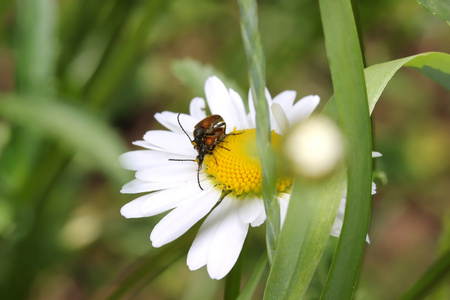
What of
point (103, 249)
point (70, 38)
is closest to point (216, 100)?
point (70, 38)

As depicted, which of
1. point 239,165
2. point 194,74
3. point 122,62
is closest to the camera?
point 239,165

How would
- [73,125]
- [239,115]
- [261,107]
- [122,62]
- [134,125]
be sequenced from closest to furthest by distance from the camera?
1. [261,107]
2. [239,115]
3. [73,125]
4. [122,62]
5. [134,125]

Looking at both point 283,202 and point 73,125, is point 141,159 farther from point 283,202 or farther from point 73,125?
point 73,125

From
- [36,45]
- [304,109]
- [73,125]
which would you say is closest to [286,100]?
[304,109]

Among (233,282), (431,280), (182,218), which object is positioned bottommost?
(431,280)

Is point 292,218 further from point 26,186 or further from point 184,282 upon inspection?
point 184,282

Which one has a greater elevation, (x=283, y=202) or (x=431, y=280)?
(x=283, y=202)

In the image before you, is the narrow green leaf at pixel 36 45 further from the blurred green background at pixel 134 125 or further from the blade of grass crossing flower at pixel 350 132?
the blade of grass crossing flower at pixel 350 132

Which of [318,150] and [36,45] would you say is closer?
[318,150]
